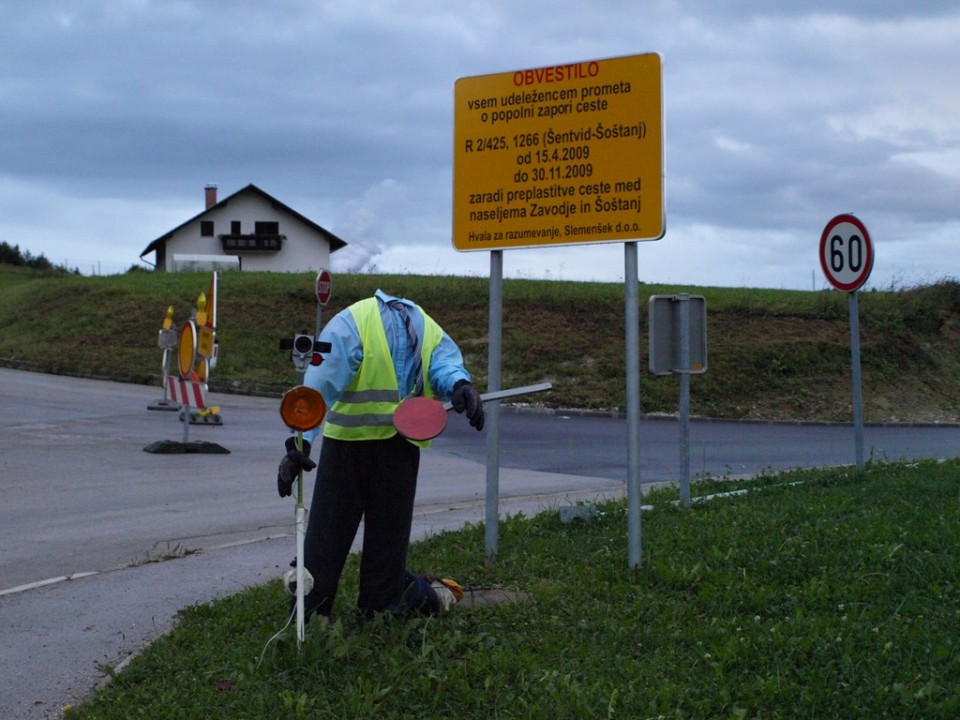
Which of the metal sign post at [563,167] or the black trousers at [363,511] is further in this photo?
the metal sign post at [563,167]

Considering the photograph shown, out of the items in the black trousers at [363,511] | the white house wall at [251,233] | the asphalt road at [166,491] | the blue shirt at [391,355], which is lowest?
the asphalt road at [166,491]

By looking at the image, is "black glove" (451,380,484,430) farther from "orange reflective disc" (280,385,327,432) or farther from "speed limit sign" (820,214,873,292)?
"speed limit sign" (820,214,873,292)

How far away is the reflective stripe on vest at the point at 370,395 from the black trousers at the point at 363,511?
6cm

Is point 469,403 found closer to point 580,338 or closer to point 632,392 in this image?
point 632,392

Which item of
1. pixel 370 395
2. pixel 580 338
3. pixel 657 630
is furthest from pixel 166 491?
pixel 580 338

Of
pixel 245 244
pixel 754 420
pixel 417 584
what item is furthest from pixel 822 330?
pixel 245 244

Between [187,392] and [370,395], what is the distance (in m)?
11.4

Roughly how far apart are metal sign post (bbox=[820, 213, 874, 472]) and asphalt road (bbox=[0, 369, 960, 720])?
265 cm

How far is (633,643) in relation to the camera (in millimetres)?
5250

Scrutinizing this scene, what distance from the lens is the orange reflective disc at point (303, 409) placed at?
16.0ft

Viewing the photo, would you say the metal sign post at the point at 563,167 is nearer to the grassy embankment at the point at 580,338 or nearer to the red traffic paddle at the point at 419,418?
the red traffic paddle at the point at 419,418

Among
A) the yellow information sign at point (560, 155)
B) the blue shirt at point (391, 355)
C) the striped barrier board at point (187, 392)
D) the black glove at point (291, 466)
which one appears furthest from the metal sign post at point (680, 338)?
the striped barrier board at point (187, 392)

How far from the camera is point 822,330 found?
2938 centimetres

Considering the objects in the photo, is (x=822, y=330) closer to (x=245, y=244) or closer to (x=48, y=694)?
(x=48, y=694)
